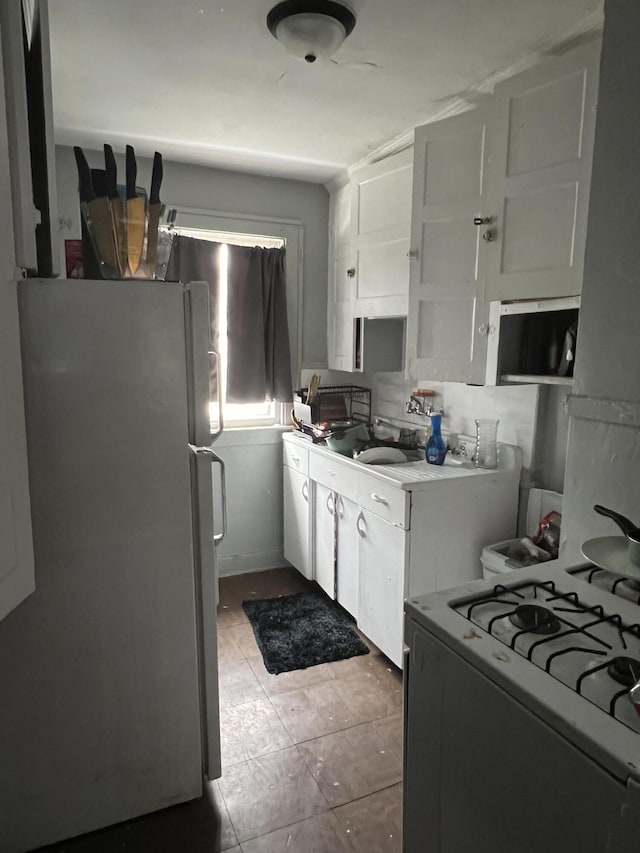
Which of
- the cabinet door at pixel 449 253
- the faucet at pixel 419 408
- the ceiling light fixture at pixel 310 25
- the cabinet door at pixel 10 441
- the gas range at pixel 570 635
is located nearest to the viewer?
the gas range at pixel 570 635

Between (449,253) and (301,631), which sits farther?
(301,631)

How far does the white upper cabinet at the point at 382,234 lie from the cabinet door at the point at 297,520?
1.07m

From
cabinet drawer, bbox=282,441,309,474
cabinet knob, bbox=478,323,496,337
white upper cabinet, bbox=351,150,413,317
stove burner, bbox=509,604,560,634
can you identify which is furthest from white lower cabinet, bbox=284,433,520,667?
stove burner, bbox=509,604,560,634

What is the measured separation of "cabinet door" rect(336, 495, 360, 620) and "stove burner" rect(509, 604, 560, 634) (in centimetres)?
166

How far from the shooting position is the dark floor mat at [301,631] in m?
2.56

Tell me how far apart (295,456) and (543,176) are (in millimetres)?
2020

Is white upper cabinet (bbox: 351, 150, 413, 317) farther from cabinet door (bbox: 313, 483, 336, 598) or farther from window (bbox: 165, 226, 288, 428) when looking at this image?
cabinet door (bbox: 313, 483, 336, 598)

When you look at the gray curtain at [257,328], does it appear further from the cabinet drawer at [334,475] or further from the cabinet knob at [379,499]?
the cabinet knob at [379,499]

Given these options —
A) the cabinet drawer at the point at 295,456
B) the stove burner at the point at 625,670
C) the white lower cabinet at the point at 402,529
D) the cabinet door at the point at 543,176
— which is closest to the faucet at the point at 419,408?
the white lower cabinet at the point at 402,529

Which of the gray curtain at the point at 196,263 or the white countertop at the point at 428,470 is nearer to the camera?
the white countertop at the point at 428,470

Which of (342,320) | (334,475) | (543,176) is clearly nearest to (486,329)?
(543,176)

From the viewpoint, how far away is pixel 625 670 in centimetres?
79

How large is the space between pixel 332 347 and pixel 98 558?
2218 millimetres

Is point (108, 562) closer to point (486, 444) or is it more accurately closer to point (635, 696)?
point (635, 696)
